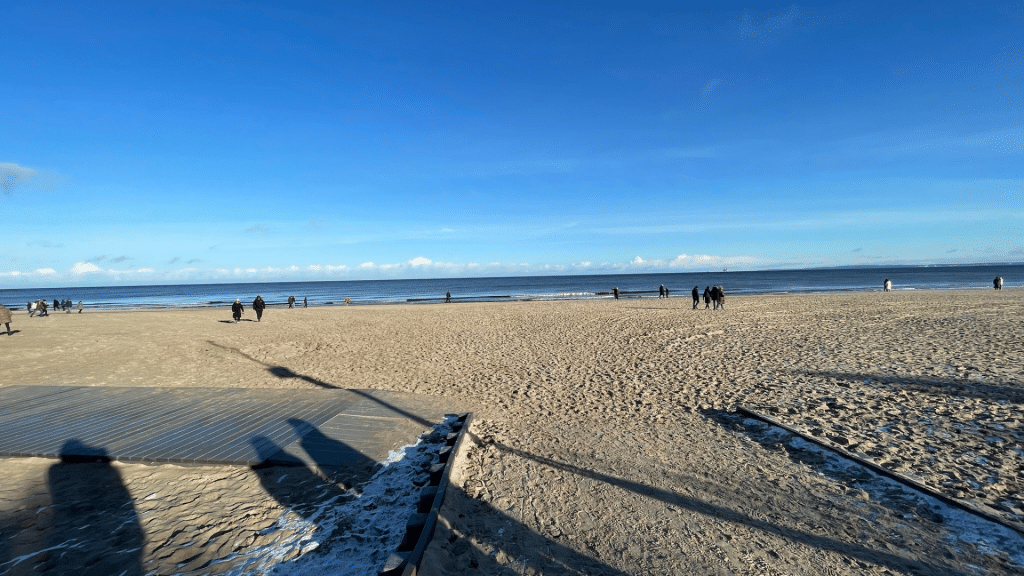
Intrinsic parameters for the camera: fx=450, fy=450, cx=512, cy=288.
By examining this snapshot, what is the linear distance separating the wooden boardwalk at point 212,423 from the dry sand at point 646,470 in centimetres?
51

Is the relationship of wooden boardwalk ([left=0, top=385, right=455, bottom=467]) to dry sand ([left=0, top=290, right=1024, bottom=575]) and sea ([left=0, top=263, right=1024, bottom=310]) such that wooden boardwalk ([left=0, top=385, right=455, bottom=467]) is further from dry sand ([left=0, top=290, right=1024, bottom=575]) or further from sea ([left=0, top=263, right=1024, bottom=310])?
sea ([left=0, top=263, right=1024, bottom=310])

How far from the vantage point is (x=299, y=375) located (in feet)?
36.3

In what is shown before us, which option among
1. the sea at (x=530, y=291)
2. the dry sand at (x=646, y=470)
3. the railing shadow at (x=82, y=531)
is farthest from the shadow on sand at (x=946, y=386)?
the sea at (x=530, y=291)

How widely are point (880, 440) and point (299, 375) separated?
1139cm

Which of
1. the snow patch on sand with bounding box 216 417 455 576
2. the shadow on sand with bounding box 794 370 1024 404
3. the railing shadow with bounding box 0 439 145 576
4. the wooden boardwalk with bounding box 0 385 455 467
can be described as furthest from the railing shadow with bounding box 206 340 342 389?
the shadow on sand with bounding box 794 370 1024 404

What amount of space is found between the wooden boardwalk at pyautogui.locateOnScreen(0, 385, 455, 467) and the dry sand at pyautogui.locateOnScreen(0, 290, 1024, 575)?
20.0 inches

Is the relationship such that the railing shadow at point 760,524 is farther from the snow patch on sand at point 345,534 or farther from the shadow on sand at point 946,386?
the shadow on sand at point 946,386

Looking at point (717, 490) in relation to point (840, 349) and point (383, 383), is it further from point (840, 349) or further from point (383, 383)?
point (840, 349)

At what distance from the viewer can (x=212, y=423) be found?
276 inches

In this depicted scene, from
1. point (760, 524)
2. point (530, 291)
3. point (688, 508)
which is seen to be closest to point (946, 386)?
point (760, 524)

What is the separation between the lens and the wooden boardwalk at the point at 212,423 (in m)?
5.86

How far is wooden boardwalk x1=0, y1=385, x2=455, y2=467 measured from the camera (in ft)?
19.2

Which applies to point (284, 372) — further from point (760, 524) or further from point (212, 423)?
point (760, 524)

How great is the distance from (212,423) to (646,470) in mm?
6498
